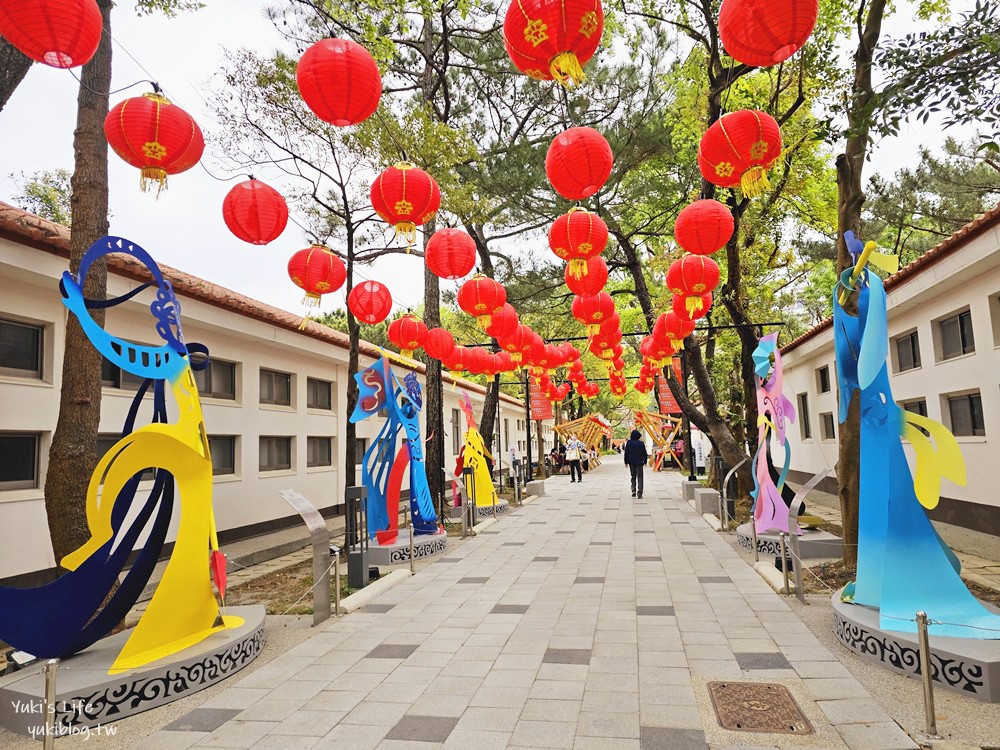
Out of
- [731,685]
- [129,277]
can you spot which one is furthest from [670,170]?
[731,685]

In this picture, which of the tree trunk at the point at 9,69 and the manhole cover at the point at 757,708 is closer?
the manhole cover at the point at 757,708

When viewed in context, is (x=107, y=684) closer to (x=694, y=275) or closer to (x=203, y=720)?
(x=203, y=720)

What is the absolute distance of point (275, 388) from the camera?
13023 millimetres

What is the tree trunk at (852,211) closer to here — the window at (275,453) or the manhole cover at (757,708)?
the manhole cover at (757,708)

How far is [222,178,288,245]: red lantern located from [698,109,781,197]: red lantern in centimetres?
484

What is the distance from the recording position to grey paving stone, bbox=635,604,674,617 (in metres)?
6.02

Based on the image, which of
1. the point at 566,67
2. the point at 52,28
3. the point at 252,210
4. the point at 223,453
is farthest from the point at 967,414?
the point at 223,453

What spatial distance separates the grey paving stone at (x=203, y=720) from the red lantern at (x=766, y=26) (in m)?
5.90

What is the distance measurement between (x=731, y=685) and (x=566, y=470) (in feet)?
93.0

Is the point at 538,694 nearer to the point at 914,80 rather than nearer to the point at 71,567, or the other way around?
the point at 71,567

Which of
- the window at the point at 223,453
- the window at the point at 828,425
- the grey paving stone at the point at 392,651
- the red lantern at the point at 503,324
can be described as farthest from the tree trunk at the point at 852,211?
the window at the point at 828,425

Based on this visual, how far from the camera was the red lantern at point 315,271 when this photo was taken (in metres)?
8.05

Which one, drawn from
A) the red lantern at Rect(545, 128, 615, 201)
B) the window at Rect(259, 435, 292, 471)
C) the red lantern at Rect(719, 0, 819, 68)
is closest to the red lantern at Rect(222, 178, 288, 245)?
→ the red lantern at Rect(545, 128, 615, 201)

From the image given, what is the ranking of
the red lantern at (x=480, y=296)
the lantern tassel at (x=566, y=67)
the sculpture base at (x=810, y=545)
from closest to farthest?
the lantern tassel at (x=566, y=67) < the sculpture base at (x=810, y=545) < the red lantern at (x=480, y=296)
